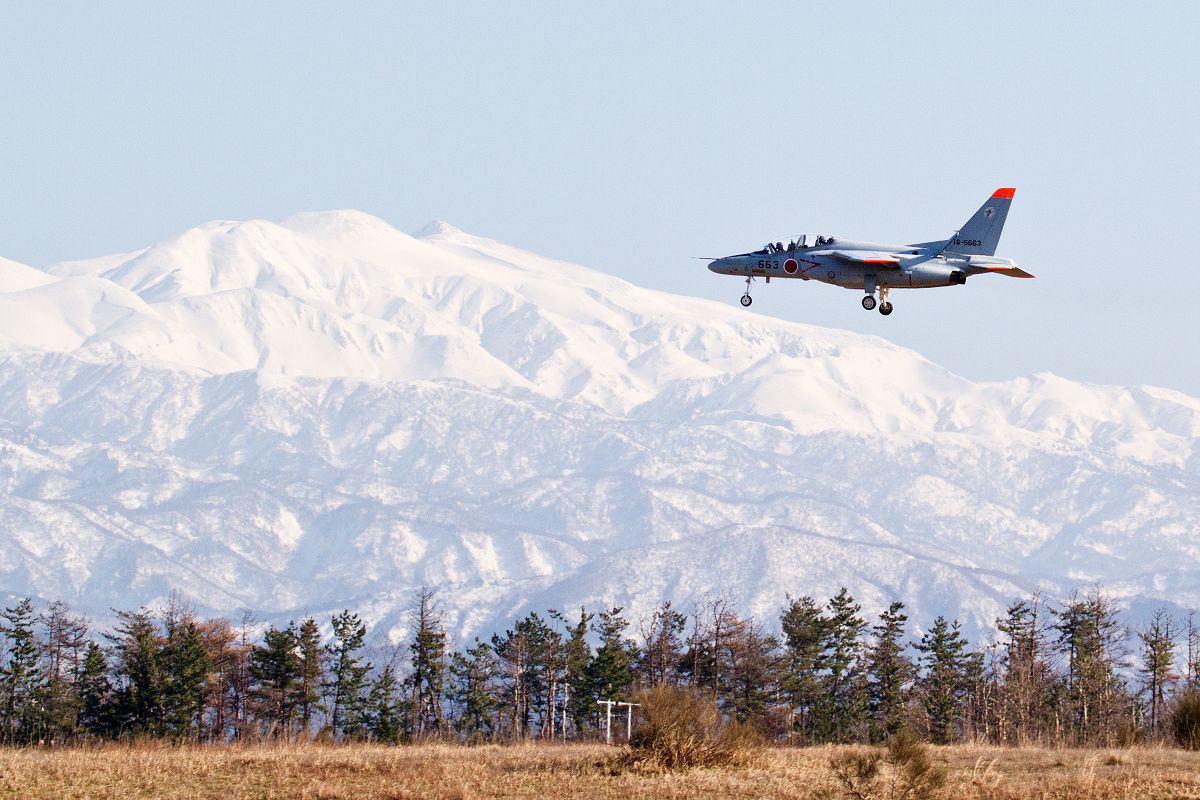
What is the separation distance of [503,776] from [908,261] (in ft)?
93.3

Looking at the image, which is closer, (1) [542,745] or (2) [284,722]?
(1) [542,745]

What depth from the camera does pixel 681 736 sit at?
5138cm

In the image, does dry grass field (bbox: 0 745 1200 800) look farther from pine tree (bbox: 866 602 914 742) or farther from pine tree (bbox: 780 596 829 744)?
pine tree (bbox: 780 596 829 744)

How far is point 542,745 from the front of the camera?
6047cm

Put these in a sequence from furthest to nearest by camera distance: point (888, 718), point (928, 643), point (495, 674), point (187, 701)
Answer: point (928, 643) < point (495, 674) < point (888, 718) < point (187, 701)

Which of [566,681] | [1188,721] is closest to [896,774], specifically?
[1188,721]

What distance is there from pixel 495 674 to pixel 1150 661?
46109 millimetres

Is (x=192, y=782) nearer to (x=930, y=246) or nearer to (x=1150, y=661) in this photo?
(x=930, y=246)

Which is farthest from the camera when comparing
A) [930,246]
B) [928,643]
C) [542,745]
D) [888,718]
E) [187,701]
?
[928,643]

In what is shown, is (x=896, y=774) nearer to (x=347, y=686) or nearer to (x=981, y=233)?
(x=981, y=233)

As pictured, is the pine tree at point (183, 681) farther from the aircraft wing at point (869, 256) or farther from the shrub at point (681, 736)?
the shrub at point (681, 736)

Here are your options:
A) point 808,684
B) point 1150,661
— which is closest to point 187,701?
point 808,684

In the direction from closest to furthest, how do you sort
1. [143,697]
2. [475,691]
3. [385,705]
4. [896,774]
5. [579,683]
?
[896,774]
[143,697]
[579,683]
[385,705]
[475,691]

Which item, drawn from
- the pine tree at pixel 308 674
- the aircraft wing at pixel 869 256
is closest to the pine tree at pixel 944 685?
the pine tree at pixel 308 674
